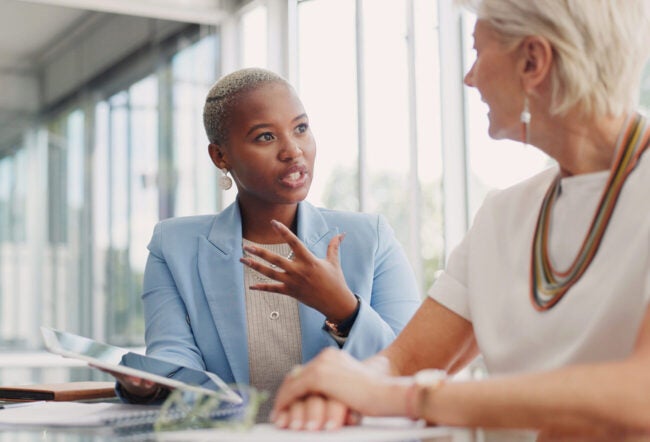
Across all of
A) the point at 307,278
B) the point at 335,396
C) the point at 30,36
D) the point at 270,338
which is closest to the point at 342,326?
the point at 307,278

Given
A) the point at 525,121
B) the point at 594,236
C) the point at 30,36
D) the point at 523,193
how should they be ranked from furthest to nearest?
the point at 30,36, the point at 523,193, the point at 525,121, the point at 594,236

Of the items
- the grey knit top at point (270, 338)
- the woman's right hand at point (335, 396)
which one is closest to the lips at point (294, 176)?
the grey knit top at point (270, 338)

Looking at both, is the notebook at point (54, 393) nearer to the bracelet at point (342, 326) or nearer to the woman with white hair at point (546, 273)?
the bracelet at point (342, 326)

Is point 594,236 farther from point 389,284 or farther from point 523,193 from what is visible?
point 389,284

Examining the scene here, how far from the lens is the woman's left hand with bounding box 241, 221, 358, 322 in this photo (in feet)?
5.60

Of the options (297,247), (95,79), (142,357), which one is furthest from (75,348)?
(95,79)

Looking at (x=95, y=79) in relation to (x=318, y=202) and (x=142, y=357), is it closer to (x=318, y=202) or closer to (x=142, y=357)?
(x=318, y=202)

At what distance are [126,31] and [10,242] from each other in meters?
1.49

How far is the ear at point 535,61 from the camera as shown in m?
1.35

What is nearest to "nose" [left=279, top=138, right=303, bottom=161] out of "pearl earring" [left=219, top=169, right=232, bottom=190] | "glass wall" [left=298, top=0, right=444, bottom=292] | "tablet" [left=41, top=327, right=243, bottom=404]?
"pearl earring" [left=219, top=169, right=232, bottom=190]

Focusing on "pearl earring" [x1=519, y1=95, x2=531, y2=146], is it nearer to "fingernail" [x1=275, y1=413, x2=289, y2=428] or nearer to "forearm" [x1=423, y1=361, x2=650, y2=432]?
"forearm" [x1=423, y1=361, x2=650, y2=432]

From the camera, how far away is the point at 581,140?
1364mm

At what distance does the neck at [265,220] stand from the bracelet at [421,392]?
1088 mm

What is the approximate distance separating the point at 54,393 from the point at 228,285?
0.49 metres
